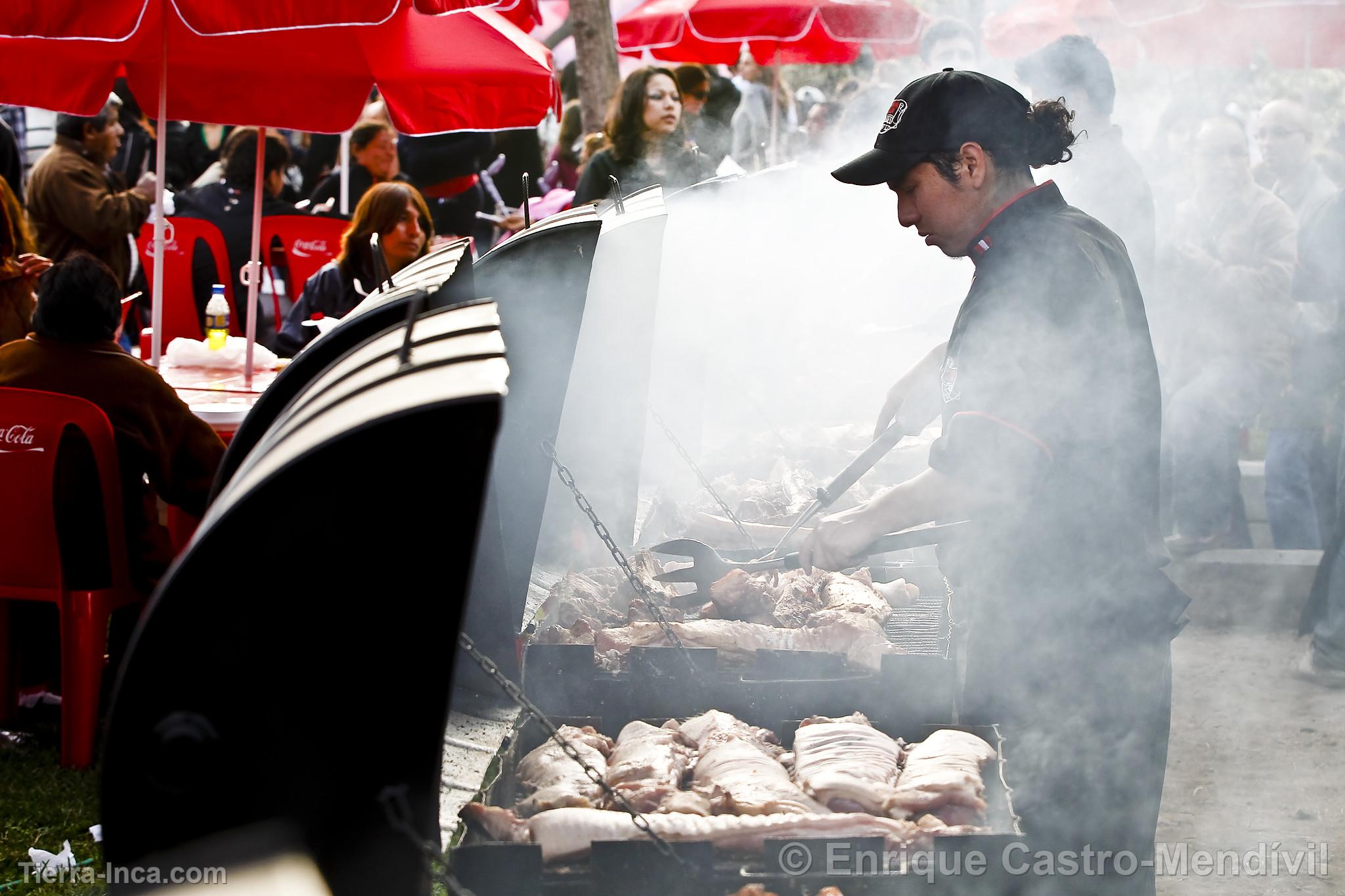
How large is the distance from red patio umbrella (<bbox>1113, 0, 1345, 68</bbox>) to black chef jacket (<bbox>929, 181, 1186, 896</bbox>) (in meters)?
6.69

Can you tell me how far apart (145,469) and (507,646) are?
5.53 feet

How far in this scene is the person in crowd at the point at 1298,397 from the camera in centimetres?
672

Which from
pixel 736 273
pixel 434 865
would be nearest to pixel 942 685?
pixel 434 865

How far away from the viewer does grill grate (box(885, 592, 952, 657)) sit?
3.86m

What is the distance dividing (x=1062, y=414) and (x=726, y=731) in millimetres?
1170

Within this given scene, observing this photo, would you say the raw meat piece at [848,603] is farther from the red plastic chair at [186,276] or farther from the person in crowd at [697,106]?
the person in crowd at [697,106]

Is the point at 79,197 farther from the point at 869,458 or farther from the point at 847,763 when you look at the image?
the point at 847,763

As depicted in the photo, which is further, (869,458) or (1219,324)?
(1219,324)

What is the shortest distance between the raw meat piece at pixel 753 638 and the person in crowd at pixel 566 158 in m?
6.60

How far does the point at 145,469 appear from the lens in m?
4.39

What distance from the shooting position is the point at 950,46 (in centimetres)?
849

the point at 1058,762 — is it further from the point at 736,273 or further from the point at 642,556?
the point at 736,273
